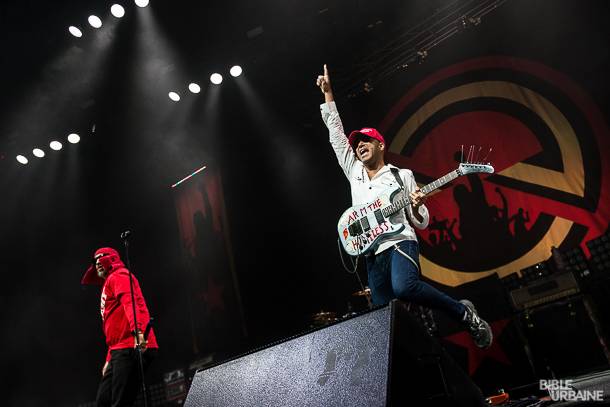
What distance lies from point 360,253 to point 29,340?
7620mm

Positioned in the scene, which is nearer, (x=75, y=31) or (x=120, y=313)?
(x=120, y=313)

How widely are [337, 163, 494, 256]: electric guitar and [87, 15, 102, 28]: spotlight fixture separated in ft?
16.1

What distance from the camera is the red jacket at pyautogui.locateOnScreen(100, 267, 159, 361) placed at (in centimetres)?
388

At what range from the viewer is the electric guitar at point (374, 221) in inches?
124

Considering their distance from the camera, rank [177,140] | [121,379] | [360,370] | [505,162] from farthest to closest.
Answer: [177,140]
[505,162]
[121,379]
[360,370]

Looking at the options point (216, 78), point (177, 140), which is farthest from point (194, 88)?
point (177, 140)

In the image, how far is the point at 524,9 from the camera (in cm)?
Answer: 507

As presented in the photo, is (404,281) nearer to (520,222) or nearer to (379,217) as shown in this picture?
(379,217)

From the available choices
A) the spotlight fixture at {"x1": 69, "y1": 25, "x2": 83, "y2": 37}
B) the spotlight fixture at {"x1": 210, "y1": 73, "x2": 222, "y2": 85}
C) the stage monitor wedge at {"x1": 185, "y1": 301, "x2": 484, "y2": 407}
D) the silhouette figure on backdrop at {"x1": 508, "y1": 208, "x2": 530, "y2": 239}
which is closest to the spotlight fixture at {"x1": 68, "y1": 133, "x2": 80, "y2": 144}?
the spotlight fixture at {"x1": 69, "y1": 25, "x2": 83, "y2": 37}

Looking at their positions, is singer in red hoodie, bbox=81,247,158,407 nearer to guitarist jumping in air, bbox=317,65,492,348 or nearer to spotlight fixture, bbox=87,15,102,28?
guitarist jumping in air, bbox=317,65,492,348

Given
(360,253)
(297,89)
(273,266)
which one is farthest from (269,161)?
(360,253)

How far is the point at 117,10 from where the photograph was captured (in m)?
6.21

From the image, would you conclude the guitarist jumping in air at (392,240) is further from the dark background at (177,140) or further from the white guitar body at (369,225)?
the dark background at (177,140)

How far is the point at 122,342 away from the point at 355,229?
86.6 inches
